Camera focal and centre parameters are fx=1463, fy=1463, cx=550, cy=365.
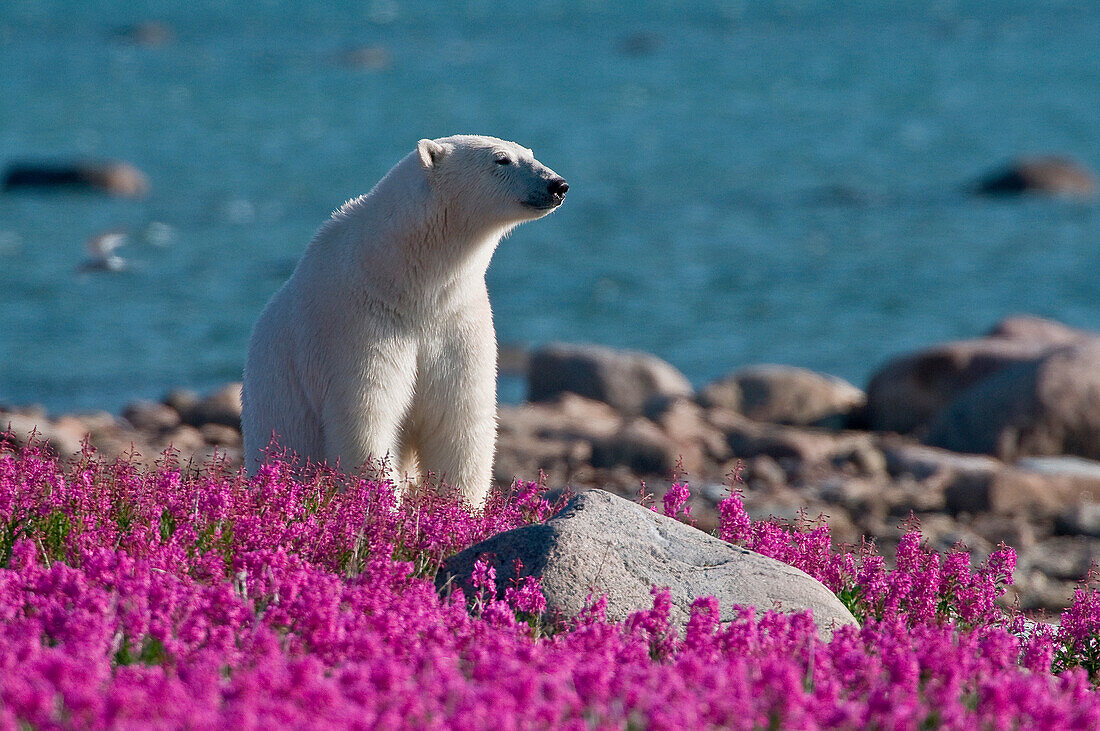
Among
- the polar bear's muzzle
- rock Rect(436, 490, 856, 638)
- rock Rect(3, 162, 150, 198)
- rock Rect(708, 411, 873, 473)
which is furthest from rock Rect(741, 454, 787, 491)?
rock Rect(3, 162, 150, 198)

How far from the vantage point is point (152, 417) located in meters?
15.5

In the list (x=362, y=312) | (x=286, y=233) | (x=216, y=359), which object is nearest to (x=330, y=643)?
(x=362, y=312)

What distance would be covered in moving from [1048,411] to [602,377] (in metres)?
5.26

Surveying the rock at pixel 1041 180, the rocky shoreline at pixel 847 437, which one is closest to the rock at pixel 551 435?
the rocky shoreline at pixel 847 437

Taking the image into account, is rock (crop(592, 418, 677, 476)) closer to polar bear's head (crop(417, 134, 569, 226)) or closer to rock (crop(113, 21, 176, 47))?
polar bear's head (crop(417, 134, 569, 226))

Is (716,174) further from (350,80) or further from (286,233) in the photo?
(350,80)

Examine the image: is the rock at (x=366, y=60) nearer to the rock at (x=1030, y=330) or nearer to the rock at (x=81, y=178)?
the rock at (x=81, y=178)

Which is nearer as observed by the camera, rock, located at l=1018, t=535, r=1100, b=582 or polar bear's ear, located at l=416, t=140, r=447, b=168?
polar bear's ear, located at l=416, t=140, r=447, b=168

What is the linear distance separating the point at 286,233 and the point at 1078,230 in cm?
1703

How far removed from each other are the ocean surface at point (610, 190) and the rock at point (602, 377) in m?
1.50

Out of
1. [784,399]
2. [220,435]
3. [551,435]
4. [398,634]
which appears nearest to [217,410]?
[220,435]

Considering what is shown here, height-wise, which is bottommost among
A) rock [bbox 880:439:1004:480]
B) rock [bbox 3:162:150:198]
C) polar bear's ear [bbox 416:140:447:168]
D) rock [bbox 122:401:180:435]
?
rock [bbox 3:162:150:198]

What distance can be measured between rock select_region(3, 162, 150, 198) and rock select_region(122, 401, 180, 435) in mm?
21635

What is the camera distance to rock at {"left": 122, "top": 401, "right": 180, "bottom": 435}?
15.1 metres
